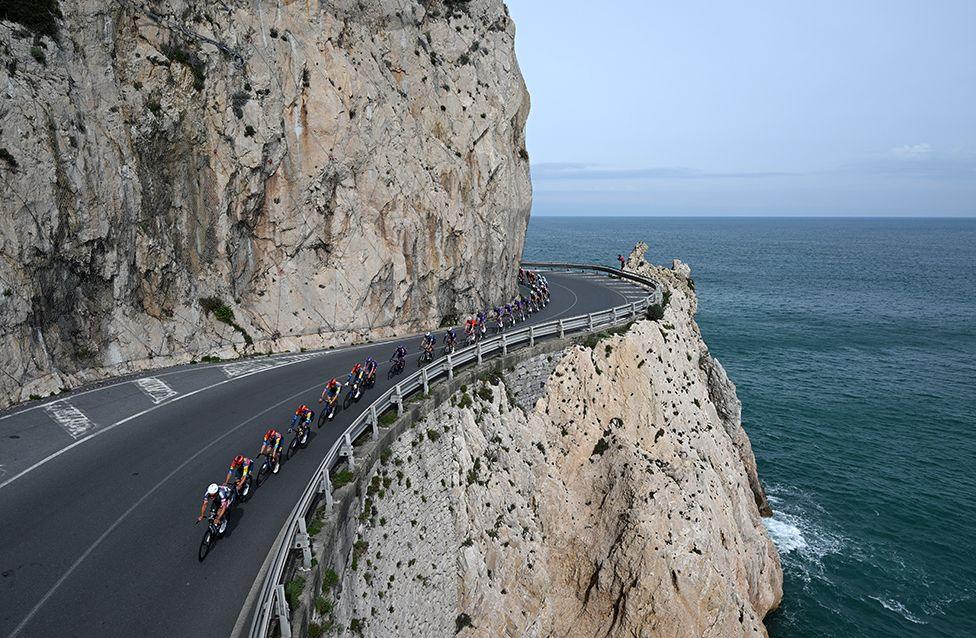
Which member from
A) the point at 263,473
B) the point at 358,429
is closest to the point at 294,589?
the point at 263,473

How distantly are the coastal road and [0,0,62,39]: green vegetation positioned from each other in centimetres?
1236

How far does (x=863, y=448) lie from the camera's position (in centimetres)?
3759

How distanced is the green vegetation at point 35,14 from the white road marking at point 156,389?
40.3 ft

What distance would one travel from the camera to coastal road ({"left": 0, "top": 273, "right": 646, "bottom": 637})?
9.91m

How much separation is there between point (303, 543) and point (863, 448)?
39.4m

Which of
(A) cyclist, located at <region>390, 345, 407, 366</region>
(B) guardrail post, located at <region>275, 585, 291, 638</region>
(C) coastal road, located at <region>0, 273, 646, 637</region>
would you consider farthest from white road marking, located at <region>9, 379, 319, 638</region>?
Answer: (A) cyclist, located at <region>390, 345, 407, 366</region>

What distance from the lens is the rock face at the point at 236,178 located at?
60.7 ft

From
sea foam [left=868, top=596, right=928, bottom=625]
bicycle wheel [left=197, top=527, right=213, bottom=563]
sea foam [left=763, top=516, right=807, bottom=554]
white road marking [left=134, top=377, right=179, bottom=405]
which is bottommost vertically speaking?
sea foam [left=868, top=596, right=928, bottom=625]

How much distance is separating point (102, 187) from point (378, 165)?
1185cm

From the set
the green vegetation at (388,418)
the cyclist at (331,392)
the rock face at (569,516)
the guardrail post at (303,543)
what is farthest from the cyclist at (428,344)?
the guardrail post at (303,543)

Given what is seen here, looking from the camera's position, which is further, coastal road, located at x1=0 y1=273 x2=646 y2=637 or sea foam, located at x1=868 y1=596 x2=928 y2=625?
sea foam, located at x1=868 y1=596 x2=928 y2=625

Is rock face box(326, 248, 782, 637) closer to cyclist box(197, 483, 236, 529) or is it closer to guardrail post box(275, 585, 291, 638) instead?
guardrail post box(275, 585, 291, 638)

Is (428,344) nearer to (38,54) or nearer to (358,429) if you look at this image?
(358,429)

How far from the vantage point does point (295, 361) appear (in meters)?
24.3
